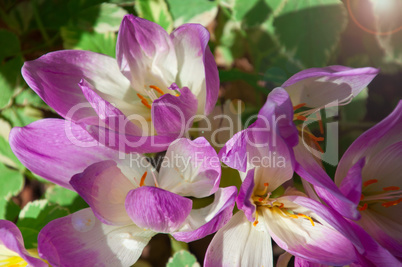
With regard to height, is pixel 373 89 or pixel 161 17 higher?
pixel 161 17

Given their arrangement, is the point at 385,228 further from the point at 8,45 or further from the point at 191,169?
the point at 8,45

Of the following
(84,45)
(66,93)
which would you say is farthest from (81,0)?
(66,93)

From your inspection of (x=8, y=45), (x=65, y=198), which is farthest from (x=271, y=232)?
(x=8, y=45)

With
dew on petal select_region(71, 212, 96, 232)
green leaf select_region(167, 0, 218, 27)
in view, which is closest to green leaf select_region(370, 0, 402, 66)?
green leaf select_region(167, 0, 218, 27)

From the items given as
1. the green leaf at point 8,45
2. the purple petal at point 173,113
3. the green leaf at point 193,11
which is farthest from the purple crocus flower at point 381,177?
the green leaf at point 8,45

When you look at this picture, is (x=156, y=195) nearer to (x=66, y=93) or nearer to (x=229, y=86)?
(x=66, y=93)

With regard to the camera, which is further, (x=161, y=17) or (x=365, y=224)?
(x=161, y=17)
